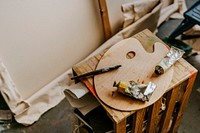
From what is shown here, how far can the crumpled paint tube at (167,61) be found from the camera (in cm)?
114

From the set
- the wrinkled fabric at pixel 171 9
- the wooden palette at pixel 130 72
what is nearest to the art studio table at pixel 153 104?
the wooden palette at pixel 130 72

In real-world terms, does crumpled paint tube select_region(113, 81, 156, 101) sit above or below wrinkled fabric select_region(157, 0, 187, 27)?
above

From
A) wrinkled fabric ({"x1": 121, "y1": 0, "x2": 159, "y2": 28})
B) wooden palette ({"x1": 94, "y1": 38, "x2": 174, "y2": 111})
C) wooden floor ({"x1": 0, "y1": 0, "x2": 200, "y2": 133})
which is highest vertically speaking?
wooden palette ({"x1": 94, "y1": 38, "x2": 174, "y2": 111})

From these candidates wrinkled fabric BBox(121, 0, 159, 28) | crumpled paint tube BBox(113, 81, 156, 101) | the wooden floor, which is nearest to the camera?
crumpled paint tube BBox(113, 81, 156, 101)

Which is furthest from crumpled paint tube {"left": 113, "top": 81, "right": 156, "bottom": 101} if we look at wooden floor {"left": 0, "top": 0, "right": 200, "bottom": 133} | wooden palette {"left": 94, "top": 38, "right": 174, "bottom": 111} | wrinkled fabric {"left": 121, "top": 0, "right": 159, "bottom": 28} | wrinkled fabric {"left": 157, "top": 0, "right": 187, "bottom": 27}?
wrinkled fabric {"left": 157, "top": 0, "right": 187, "bottom": 27}

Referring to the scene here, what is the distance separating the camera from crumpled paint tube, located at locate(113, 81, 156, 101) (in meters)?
1.06

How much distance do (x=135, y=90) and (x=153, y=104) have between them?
104 mm

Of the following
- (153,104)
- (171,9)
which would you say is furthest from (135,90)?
(171,9)

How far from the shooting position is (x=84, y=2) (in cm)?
156

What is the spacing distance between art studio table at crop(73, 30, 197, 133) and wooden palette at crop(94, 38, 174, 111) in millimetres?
23

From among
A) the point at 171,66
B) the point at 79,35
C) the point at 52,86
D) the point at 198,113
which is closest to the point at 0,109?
the point at 52,86

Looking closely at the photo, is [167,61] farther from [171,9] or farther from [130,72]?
[171,9]

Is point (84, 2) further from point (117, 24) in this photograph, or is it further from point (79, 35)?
point (117, 24)

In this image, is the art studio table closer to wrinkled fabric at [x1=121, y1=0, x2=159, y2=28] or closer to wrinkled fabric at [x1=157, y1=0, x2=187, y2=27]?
wrinkled fabric at [x1=121, y1=0, x2=159, y2=28]
